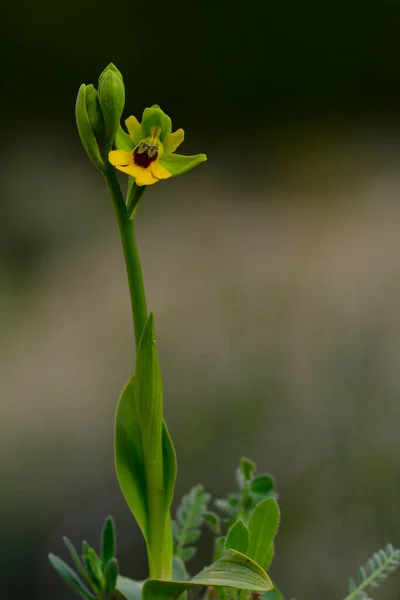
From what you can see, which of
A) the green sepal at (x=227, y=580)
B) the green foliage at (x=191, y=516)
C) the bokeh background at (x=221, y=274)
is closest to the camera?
the green sepal at (x=227, y=580)

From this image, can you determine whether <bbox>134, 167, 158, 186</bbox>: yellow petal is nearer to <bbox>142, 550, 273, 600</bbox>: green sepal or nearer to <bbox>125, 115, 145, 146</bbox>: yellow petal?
<bbox>125, 115, 145, 146</bbox>: yellow petal

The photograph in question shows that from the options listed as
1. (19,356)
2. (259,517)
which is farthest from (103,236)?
(259,517)

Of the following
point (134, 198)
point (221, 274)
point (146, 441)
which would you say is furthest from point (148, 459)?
point (221, 274)

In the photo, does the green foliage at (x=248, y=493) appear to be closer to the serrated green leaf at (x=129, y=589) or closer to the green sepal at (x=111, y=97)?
the serrated green leaf at (x=129, y=589)

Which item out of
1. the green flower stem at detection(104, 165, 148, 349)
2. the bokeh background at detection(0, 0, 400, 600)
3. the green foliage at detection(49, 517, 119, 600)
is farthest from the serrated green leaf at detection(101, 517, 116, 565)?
the bokeh background at detection(0, 0, 400, 600)

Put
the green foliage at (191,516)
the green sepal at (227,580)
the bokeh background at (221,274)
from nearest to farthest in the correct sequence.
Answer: the green sepal at (227,580)
the green foliage at (191,516)
the bokeh background at (221,274)

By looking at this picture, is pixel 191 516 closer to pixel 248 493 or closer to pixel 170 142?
pixel 248 493

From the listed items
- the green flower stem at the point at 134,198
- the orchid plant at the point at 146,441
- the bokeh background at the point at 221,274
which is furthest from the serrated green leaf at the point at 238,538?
the bokeh background at the point at 221,274

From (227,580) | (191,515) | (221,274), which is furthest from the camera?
(221,274)
